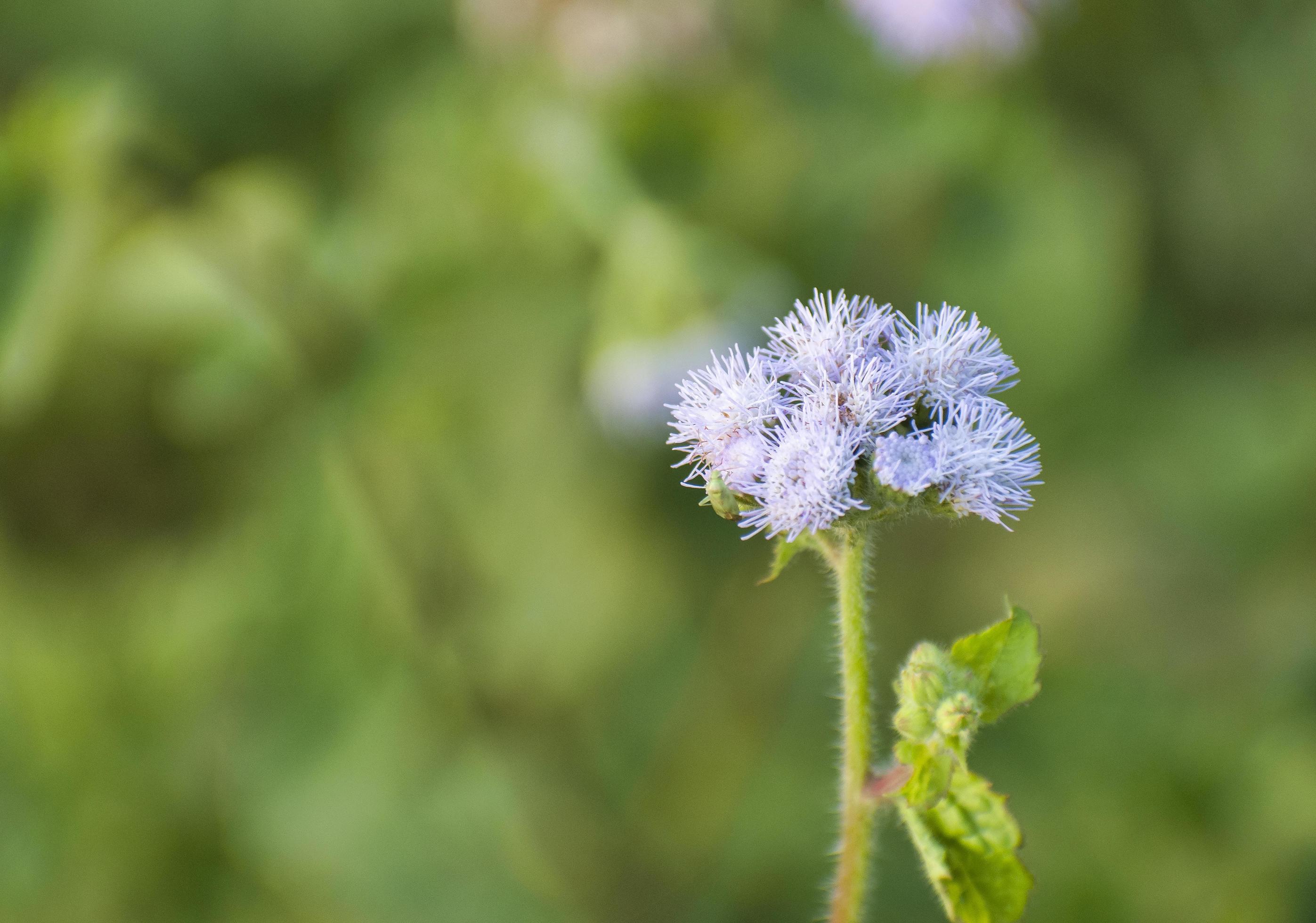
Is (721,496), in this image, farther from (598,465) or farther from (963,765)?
(598,465)

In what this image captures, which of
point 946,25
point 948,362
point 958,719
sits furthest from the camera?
point 946,25

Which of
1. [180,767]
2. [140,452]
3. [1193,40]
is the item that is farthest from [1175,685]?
[140,452]

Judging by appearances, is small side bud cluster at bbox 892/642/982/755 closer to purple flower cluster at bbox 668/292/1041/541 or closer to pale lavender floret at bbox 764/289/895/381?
purple flower cluster at bbox 668/292/1041/541

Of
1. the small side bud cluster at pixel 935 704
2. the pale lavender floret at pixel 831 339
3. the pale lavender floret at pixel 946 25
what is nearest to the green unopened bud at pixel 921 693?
the small side bud cluster at pixel 935 704

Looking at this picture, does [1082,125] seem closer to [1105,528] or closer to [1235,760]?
[1105,528]

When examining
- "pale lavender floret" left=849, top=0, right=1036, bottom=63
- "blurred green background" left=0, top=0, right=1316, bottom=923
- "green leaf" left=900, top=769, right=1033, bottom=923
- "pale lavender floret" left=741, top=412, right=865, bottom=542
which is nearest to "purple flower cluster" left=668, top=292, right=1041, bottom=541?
"pale lavender floret" left=741, top=412, right=865, bottom=542

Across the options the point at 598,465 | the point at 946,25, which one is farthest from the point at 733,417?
the point at 598,465

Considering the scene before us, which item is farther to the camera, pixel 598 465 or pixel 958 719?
pixel 598 465

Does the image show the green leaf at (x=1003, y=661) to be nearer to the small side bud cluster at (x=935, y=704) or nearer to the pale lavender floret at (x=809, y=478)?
the small side bud cluster at (x=935, y=704)
